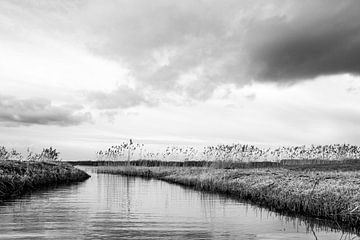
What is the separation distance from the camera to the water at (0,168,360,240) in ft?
49.1

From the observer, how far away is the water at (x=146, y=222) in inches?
590

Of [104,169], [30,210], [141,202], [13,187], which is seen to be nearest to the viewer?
[30,210]

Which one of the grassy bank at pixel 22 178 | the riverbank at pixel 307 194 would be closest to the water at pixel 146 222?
the riverbank at pixel 307 194

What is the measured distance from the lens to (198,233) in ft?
50.8

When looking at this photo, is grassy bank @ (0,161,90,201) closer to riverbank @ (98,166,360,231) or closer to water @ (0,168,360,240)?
water @ (0,168,360,240)

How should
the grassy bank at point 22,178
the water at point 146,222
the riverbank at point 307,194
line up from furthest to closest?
the grassy bank at point 22,178 → the riverbank at point 307,194 → the water at point 146,222

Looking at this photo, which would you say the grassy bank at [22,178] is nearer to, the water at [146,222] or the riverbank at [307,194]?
the water at [146,222]

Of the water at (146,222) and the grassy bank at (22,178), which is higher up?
the grassy bank at (22,178)

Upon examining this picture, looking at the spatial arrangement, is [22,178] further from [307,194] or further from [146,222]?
[307,194]

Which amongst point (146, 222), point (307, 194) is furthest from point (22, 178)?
point (307, 194)

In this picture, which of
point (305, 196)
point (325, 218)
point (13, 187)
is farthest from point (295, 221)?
point (13, 187)

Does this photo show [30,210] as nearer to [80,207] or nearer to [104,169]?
[80,207]

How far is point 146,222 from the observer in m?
18.2

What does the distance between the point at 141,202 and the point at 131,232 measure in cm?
1244
